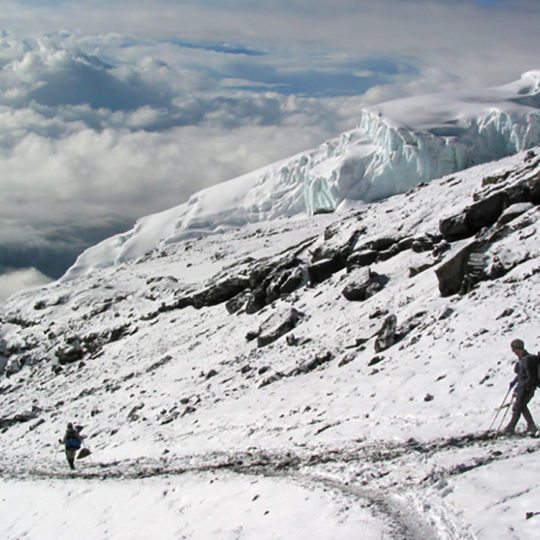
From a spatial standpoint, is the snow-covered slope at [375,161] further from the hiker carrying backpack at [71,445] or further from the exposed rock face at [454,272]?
the hiker carrying backpack at [71,445]

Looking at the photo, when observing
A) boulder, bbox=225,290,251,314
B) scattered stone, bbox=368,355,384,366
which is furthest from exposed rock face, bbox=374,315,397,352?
boulder, bbox=225,290,251,314

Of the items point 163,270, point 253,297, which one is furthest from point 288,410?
point 163,270

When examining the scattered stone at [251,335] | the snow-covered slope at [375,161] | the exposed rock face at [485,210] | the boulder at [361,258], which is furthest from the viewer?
the snow-covered slope at [375,161]

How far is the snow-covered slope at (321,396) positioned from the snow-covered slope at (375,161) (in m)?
53.5

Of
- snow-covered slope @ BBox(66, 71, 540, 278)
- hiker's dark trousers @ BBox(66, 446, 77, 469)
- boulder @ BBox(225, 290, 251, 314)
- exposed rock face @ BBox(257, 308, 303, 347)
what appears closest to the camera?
hiker's dark trousers @ BBox(66, 446, 77, 469)

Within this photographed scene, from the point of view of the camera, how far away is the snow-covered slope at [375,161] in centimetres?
9762

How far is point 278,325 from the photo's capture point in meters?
31.7

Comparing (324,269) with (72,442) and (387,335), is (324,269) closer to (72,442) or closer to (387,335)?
(387,335)

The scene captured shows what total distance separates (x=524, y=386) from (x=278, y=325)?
19445 millimetres

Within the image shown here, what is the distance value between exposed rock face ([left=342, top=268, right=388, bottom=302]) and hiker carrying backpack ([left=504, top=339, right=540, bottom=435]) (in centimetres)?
1759

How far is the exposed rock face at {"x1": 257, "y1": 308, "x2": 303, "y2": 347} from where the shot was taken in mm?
31406

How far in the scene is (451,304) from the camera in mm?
23797

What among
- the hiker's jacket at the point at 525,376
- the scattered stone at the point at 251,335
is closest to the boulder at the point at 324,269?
the scattered stone at the point at 251,335

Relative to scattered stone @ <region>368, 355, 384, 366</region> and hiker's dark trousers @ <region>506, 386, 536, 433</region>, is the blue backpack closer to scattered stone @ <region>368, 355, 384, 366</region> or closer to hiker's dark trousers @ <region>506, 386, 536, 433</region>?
scattered stone @ <region>368, 355, 384, 366</region>
